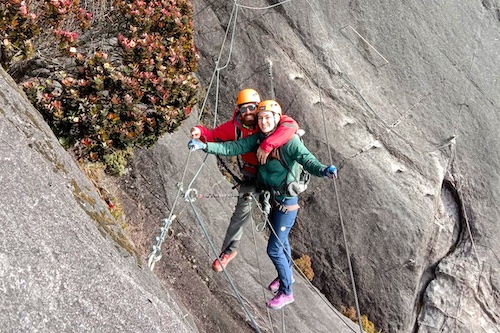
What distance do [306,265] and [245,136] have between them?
218 inches

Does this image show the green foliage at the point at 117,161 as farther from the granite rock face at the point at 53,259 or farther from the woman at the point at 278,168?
the granite rock face at the point at 53,259

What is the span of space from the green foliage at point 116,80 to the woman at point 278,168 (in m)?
2.00

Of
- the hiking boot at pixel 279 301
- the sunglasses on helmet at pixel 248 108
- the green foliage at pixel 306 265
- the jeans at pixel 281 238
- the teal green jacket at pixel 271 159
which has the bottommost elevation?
the green foliage at pixel 306 265

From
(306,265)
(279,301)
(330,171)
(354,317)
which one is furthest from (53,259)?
(354,317)

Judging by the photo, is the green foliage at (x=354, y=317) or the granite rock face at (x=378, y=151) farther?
the green foliage at (x=354, y=317)

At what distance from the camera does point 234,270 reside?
9.80 meters

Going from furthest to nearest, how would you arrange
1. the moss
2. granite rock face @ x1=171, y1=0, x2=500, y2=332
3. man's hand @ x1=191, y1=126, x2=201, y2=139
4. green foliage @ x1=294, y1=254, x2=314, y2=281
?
green foliage @ x1=294, y1=254, x2=314, y2=281
granite rock face @ x1=171, y1=0, x2=500, y2=332
man's hand @ x1=191, y1=126, x2=201, y2=139
the moss

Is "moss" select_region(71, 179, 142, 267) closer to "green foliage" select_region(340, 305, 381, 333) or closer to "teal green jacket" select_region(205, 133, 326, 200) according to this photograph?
"teal green jacket" select_region(205, 133, 326, 200)

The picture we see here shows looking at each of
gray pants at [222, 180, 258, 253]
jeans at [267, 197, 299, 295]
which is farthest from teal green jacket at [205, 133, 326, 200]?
gray pants at [222, 180, 258, 253]

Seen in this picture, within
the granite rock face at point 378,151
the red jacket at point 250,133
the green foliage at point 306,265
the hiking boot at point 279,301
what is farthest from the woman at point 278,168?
the green foliage at point 306,265

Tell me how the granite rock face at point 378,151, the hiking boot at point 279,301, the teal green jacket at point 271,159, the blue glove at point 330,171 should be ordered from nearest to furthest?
the blue glove at point 330,171, the teal green jacket at point 271,159, the hiking boot at point 279,301, the granite rock face at point 378,151

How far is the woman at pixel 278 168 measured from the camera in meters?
6.57

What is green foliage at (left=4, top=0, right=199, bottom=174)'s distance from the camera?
24.1 ft

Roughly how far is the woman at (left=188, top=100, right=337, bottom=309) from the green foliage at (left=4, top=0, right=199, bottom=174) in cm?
200
